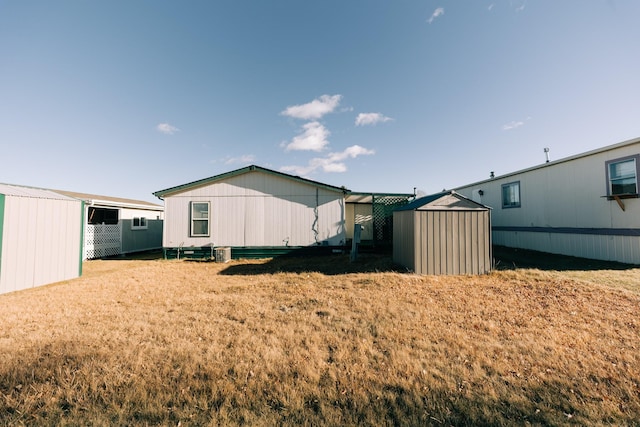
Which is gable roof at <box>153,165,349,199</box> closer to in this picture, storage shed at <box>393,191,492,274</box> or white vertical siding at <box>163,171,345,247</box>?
white vertical siding at <box>163,171,345,247</box>

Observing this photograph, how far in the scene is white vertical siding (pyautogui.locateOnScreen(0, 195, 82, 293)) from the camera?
6679 mm

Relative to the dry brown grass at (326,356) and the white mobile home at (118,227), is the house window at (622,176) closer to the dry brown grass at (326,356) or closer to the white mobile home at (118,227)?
the dry brown grass at (326,356)

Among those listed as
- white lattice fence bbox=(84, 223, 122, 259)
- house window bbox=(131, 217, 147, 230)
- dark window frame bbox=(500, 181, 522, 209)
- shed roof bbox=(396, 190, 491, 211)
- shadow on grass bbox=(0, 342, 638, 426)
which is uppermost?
dark window frame bbox=(500, 181, 522, 209)

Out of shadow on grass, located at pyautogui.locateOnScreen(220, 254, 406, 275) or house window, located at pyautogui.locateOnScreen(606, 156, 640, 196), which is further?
house window, located at pyautogui.locateOnScreen(606, 156, 640, 196)

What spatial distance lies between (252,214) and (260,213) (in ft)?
1.23

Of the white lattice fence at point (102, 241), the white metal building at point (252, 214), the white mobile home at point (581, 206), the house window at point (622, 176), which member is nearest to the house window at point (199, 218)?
the white metal building at point (252, 214)

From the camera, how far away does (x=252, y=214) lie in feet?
39.0

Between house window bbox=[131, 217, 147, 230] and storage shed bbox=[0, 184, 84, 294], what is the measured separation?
7.04m

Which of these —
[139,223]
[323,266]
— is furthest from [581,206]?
[139,223]

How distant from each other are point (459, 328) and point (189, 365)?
409 cm

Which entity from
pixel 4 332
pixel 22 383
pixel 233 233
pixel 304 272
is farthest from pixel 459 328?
pixel 233 233

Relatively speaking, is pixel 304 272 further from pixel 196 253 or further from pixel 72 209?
pixel 72 209

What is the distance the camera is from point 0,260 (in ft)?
21.1

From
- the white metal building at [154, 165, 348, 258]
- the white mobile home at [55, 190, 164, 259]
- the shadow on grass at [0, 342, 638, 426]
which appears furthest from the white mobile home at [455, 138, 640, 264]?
the white mobile home at [55, 190, 164, 259]
